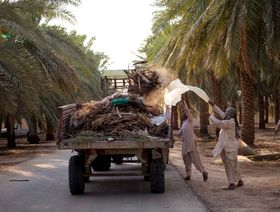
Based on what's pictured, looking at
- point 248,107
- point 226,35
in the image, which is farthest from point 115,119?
point 248,107

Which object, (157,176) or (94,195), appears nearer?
(157,176)

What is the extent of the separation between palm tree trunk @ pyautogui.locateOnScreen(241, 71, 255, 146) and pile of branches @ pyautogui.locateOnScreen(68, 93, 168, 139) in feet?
34.7

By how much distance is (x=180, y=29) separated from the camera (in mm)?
19312

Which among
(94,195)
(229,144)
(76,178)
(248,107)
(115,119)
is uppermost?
(248,107)

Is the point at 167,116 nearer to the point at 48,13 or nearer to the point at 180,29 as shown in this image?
the point at 180,29

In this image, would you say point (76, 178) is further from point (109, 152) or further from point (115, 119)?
point (115, 119)

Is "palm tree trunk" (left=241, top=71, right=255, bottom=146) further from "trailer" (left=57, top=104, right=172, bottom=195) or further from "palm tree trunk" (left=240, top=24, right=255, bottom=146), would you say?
"trailer" (left=57, top=104, right=172, bottom=195)

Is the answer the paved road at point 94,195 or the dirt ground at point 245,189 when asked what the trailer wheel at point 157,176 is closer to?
the paved road at point 94,195

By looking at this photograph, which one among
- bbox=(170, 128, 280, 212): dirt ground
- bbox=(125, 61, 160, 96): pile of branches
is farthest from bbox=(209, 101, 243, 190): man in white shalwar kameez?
bbox=(125, 61, 160, 96): pile of branches

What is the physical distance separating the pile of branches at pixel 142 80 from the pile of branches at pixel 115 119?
5.36ft

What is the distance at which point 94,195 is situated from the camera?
11.5 m

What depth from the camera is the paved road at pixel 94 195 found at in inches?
385

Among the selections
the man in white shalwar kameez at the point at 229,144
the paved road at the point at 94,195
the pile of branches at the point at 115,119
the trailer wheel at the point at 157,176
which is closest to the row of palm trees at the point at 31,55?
the paved road at the point at 94,195

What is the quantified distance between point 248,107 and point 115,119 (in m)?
11.9
